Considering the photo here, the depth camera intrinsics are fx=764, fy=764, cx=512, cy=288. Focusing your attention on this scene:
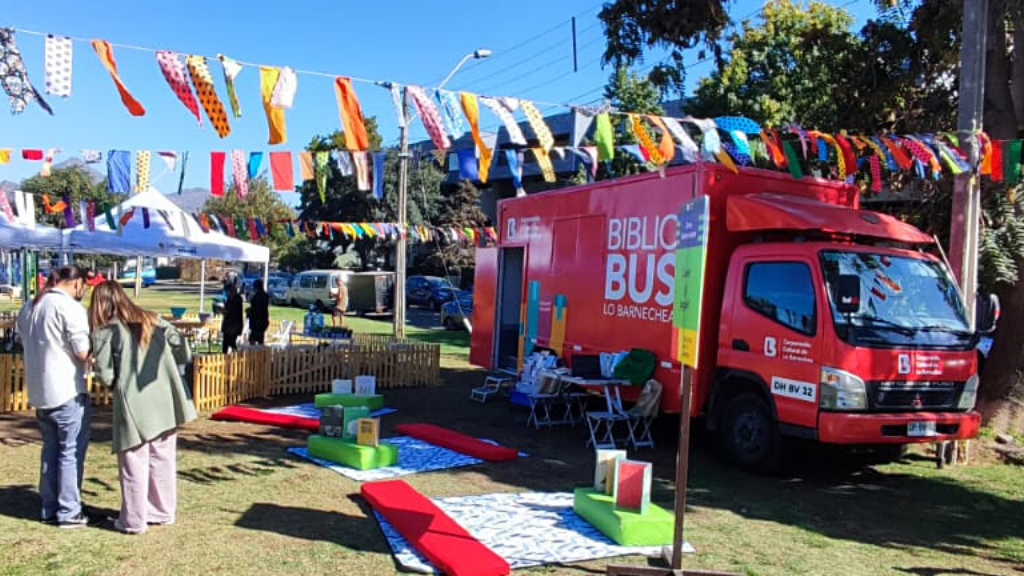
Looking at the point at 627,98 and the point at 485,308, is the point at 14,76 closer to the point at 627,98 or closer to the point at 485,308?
the point at 485,308

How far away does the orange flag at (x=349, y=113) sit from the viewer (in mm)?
7141

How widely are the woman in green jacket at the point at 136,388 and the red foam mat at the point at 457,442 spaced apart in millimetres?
3114

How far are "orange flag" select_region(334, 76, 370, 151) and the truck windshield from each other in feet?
14.5

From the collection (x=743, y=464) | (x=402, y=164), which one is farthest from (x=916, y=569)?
(x=402, y=164)

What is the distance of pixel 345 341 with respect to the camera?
13117mm

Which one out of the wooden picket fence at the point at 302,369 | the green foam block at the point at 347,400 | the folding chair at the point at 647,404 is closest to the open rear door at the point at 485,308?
the wooden picket fence at the point at 302,369

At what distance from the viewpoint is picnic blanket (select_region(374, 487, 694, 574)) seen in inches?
187

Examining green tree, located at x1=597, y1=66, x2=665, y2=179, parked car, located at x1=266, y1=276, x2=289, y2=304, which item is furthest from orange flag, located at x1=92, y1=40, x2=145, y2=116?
parked car, located at x1=266, y1=276, x2=289, y2=304

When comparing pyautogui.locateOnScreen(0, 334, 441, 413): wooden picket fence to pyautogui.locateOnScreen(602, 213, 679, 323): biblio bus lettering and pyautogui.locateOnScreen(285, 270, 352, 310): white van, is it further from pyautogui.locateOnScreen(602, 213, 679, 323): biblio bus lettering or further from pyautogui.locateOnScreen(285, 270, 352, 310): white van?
pyautogui.locateOnScreen(285, 270, 352, 310): white van

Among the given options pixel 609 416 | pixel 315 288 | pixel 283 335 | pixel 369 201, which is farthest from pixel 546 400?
pixel 369 201

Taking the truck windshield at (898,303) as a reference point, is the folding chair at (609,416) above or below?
below

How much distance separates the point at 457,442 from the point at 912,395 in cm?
428

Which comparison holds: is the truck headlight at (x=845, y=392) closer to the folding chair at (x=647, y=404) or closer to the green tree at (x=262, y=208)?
the folding chair at (x=647, y=404)

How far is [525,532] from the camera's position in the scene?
5.25 m
